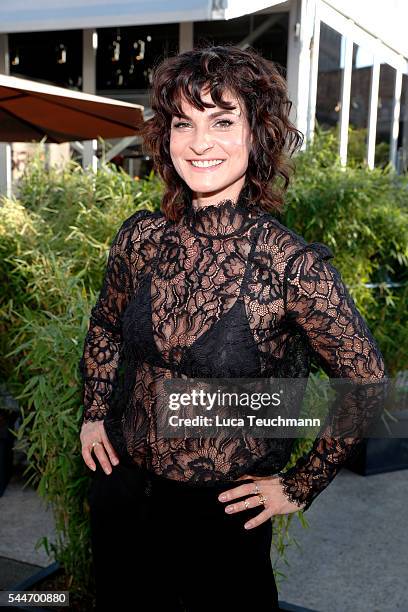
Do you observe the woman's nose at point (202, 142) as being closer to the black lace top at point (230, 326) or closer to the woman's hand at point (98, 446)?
the black lace top at point (230, 326)


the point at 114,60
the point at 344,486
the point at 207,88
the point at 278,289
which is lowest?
the point at 344,486

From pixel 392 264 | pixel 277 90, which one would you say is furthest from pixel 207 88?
pixel 392 264

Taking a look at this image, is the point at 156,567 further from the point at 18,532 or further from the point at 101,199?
the point at 101,199

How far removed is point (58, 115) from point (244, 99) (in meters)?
2.10

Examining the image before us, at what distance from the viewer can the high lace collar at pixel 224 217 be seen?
4.96 feet

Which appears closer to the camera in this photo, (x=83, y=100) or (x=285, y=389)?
(x=285, y=389)

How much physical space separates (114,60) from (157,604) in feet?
21.1

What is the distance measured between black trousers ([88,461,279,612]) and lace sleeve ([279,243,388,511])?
0.93ft

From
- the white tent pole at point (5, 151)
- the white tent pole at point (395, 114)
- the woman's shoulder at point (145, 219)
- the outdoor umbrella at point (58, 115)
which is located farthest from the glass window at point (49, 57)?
the woman's shoulder at point (145, 219)

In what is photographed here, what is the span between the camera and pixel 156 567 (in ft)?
5.23

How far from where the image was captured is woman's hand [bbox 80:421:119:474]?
1659 millimetres

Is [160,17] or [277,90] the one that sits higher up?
[160,17]

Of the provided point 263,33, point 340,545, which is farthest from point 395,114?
point 340,545

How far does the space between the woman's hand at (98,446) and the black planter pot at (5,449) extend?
2126mm
